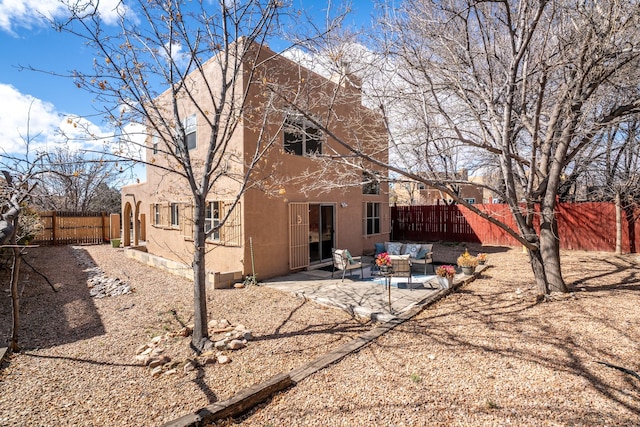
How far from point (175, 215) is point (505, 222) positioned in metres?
14.0

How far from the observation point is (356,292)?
6.72m

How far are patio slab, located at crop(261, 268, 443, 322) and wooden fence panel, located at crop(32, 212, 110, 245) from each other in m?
14.8

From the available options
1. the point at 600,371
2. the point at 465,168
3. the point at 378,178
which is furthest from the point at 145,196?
the point at 600,371

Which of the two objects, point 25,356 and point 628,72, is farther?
point 628,72

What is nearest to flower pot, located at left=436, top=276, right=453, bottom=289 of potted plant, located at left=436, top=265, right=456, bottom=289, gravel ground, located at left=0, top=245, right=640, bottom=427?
potted plant, located at left=436, top=265, right=456, bottom=289

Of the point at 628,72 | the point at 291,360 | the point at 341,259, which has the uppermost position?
the point at 628,72

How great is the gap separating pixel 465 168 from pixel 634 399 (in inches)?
369

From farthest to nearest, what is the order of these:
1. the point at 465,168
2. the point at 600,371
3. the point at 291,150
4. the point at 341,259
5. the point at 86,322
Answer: the point at 465,168 → the point at 291,150 → the point at 341,259 → the point at 86,322 → the point at 600,371

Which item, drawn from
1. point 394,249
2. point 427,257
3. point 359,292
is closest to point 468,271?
point 427,257

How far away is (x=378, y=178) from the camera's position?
519cm

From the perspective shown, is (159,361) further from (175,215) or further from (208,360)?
(175,215)

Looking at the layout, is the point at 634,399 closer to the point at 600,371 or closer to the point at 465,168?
the point at 600,371

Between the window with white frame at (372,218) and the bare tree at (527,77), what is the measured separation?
468 cm

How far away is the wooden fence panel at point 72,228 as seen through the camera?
1611cm
